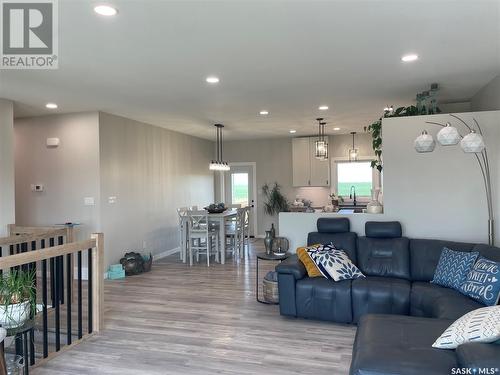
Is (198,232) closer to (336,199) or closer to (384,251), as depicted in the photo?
(384,251)

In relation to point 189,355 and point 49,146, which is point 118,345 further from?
point 49,146

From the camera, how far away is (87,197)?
19.2 ft

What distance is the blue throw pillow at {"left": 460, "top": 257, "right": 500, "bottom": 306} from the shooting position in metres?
2.98

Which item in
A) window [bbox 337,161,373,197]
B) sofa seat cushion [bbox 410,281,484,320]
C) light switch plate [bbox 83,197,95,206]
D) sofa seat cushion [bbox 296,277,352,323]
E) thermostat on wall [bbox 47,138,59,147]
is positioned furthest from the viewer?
window [bbox 337,161,373,197]

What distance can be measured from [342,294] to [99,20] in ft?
10.6

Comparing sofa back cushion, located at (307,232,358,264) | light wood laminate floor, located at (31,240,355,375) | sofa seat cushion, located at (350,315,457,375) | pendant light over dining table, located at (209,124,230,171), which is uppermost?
pendant light over dining table, located at (209,124,230,171)

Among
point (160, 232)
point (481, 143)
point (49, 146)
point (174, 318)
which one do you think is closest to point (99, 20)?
point (174, 318)

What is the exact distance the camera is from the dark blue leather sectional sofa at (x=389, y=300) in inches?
78.2

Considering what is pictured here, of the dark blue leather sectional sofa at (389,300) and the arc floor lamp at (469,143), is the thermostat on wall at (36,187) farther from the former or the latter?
the arc floor lamp at (469,143)

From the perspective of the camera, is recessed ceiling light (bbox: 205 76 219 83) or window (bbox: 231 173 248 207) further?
window (bbox: 231 173 248 207)

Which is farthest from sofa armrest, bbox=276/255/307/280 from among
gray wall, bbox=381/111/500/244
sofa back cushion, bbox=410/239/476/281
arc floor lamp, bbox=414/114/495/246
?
arc floor lamp, bbox=414/114/495/246

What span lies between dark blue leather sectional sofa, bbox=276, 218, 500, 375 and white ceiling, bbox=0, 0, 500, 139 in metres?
1.80

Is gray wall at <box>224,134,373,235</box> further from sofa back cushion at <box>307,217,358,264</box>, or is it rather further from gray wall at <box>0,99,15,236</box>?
gray wall at <box>0,99,15,236</box>

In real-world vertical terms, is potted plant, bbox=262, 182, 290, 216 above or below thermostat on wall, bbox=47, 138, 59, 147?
below
